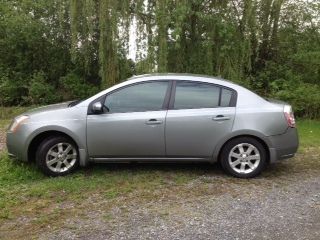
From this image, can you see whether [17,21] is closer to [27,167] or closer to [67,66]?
[67,66]

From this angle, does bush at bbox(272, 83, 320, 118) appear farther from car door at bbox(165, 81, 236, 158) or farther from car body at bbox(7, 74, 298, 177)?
car door at bbox(165, 81, 236, 158)

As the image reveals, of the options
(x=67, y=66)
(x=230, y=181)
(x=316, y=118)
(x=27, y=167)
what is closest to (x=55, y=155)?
(x=27, y=167)

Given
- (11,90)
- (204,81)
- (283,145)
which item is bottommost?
(283,145)

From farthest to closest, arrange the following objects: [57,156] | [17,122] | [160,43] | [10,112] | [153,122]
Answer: [10,112], [160,43], [17,122], [57,156], [153,122]

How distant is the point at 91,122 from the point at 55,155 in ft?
2.43

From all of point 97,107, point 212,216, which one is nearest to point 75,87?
point 97,107

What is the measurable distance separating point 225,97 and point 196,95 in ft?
1.43

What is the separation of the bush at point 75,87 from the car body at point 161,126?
333 inches

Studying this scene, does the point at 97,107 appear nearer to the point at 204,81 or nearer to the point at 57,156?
the point at 57,156

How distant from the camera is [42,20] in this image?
53.8ft

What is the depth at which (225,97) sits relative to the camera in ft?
24.6

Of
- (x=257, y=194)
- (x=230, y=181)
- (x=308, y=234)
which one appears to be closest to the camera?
(x=308, y=234)

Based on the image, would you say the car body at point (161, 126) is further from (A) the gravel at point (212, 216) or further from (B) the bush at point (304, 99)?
(B) the bush at point (304, 99)

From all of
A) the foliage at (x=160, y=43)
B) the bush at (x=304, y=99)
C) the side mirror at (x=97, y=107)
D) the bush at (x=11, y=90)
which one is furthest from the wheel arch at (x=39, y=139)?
the bush at (x=11, y=90)
